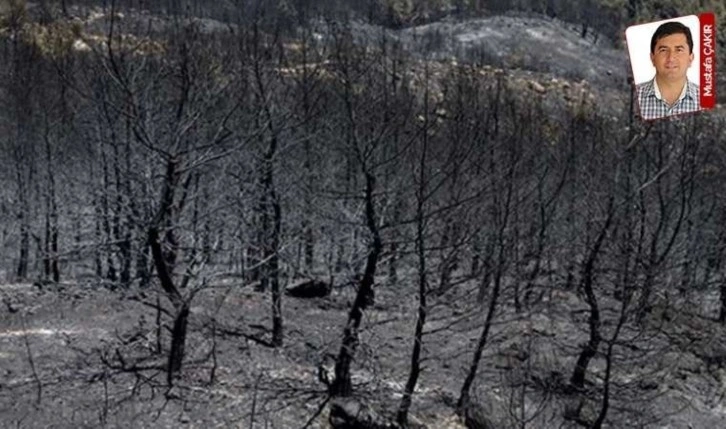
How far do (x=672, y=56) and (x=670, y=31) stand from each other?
0.86ft

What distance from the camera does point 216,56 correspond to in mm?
17891

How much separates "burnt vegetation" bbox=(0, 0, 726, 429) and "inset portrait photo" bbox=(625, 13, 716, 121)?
3953mm

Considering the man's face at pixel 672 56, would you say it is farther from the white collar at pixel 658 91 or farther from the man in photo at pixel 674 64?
the white collar at pixel 658 91

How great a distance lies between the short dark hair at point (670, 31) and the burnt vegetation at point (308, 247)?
430 cm

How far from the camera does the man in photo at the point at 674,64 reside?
760 cm

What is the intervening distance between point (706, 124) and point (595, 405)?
12.7 meters

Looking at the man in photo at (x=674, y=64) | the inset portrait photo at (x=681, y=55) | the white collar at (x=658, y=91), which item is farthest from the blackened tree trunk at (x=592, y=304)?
the inset portrait photo at (x=681, y=55)

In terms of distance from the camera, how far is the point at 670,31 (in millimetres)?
7711

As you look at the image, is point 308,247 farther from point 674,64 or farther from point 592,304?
point 674,64

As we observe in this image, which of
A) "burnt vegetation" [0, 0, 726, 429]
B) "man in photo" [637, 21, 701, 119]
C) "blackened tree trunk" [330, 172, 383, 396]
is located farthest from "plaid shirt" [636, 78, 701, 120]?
"blackened tree trunk" [330, 172, 383, 396]

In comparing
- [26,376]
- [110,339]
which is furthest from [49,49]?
[26,376]

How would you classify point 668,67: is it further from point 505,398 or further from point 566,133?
point 566,133

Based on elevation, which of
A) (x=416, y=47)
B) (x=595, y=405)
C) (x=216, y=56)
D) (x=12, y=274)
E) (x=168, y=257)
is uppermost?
(x=416, y=47)

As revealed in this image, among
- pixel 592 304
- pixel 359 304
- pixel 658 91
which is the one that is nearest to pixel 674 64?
pixel 658 91
